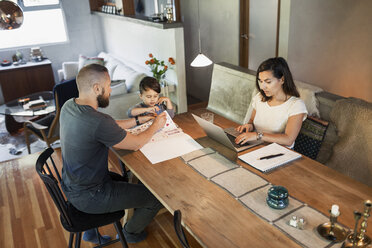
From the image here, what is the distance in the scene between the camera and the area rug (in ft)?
14.0

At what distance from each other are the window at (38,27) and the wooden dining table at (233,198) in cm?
525

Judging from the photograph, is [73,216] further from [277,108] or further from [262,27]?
[262,27]

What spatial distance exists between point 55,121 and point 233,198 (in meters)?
2.82

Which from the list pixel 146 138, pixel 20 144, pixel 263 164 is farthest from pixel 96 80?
pixel 20 144

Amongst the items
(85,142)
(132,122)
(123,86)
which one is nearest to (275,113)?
(132,122)

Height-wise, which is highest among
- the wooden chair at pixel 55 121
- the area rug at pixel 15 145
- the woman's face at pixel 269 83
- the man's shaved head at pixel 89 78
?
the man's shaved head at pixel 89 78

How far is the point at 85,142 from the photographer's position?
1.84 metres

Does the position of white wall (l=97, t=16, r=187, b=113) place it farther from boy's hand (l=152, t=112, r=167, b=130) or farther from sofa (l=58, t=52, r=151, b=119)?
boy's hand (l=152, t=112, r=167, b=130)

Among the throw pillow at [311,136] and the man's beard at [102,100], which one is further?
the throw pillow at [311,136]

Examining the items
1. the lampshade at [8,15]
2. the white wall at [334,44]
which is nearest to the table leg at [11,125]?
the lampshade at [8,15]

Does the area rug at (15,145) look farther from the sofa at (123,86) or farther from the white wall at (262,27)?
the white wall at (262,27)

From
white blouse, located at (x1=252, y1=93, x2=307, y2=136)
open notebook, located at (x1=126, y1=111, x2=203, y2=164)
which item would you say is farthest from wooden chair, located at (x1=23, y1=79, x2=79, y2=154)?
white blouse, located at (x1=252, y1=93, x2=307, y2=136)

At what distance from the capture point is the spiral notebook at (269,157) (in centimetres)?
182

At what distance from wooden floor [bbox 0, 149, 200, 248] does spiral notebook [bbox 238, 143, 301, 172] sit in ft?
2.58
